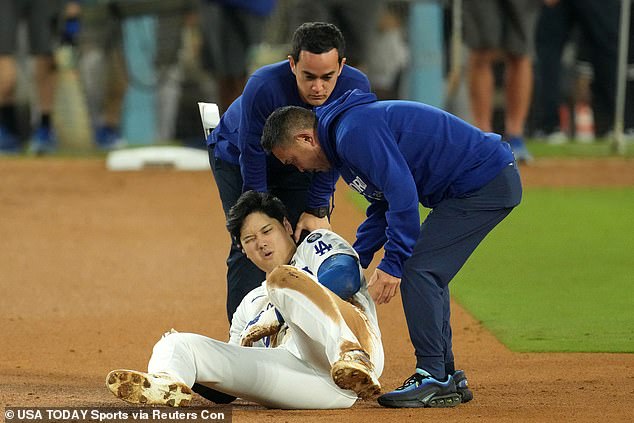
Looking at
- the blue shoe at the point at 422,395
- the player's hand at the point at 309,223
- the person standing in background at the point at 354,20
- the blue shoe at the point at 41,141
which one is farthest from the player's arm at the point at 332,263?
the blue shoe at the point at 41,141

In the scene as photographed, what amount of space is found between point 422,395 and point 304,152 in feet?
3.92

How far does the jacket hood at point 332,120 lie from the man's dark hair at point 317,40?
64 cm

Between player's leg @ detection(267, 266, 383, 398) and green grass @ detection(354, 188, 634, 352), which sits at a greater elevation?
player's leg @ detection(267, 266, 383, 398)

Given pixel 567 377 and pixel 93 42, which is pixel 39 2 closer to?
pixel 93 42

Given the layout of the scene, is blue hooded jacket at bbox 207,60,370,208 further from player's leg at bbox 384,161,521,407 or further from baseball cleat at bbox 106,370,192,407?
baseball cleat at bbox 106,370,192,407

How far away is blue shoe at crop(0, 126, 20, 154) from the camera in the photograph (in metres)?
16.8

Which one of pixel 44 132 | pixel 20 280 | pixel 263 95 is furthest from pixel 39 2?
pixel 263 95

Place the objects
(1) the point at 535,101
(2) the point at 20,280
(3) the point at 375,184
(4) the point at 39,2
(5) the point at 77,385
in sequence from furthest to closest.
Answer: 1. (1) the point at 535,101
2. (4) the point at 39,2
3. (2) the point at 20,280
4. (5) the point at 77,385
5. (3) the point at 375,184

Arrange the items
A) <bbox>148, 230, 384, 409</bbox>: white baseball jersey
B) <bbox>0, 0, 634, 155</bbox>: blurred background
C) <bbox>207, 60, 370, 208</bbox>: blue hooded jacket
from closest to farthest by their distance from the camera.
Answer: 1. <bbox>148, 230, 384, 409</bbox>: white baseball jersey
2. <bbox>207, 60, 370, 208</bbox>: blue hooded jacket
3. <bbox>0, 0, 634, 155</bbox>: blurred background

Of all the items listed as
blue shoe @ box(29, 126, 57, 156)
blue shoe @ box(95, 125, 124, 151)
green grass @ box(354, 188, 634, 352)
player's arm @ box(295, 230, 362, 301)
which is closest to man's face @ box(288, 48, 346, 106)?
player's arm @ box(295, 230, 362, 301)

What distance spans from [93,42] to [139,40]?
3.08ft

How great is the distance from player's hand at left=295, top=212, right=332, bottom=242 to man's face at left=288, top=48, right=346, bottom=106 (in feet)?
2.04

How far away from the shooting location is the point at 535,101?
1883cm

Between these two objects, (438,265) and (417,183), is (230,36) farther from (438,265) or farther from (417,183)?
(438,265)
